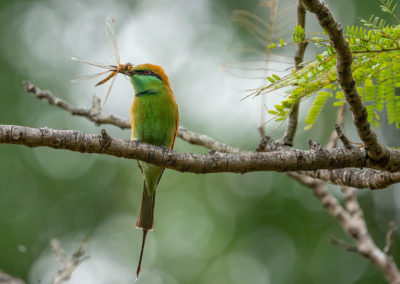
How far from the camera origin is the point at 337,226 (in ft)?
22.7

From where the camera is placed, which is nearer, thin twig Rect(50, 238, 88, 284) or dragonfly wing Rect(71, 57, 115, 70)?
dragonfly wing Rect(71, 57, 115, 70)

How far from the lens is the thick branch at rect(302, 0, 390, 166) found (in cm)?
171

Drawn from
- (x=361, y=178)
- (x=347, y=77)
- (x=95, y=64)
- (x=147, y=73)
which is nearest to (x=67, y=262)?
(x=95, y=64)

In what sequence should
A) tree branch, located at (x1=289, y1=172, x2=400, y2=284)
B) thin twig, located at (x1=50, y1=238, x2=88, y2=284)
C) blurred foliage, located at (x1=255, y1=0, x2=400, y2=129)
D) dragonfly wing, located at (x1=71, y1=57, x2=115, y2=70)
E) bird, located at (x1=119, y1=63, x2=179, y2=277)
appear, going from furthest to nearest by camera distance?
1. bird, located at (x1=119, y1=63, x2=179, y2=277)
2. tree branch, located at (x1=289, y1=172, x2=400, y2=284)
3. thin twig, located at (x1=50, y1=238, x2=88, y2=284)
4. dragonfly wing, located at (x1=71, y1=57, x2=115, y2=70)
5. blurred foliage, located at (x1=255, y1=0, x2=400, y2=129)

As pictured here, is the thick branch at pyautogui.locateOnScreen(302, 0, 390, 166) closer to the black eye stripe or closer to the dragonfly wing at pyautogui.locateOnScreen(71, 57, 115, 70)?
the dragonfly wing at pyautogui.locateOnScreen(71, 57, 115, 70)

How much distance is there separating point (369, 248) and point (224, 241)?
11.6 feet

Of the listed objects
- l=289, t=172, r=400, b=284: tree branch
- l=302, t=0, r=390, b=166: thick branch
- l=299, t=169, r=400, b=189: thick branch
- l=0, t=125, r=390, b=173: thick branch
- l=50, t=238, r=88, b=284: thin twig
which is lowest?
l=50, t=238, r=88, b=284: thin twig

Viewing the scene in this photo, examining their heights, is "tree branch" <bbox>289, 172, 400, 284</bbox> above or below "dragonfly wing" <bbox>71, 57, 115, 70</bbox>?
below

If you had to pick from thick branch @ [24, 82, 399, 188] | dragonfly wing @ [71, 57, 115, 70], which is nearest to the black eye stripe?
thick branch @ [24, 82, 399, 188]

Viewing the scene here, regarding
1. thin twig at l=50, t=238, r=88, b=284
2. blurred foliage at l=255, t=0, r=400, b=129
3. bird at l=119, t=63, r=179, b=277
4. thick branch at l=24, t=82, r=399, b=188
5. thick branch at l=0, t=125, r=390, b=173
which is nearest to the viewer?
blurred foliage at l=255, t=0, r=400, b=129

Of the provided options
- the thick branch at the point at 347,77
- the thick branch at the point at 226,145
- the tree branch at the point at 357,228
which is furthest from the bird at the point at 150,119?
the thick branch at the point at 347,77

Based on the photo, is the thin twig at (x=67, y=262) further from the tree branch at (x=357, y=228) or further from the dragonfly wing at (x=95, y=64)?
the tree branch at (x=357, y=228)

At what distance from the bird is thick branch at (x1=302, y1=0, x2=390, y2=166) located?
75.0 inches

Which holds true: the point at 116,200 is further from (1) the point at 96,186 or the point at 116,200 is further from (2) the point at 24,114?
(2) the point at 24,114
